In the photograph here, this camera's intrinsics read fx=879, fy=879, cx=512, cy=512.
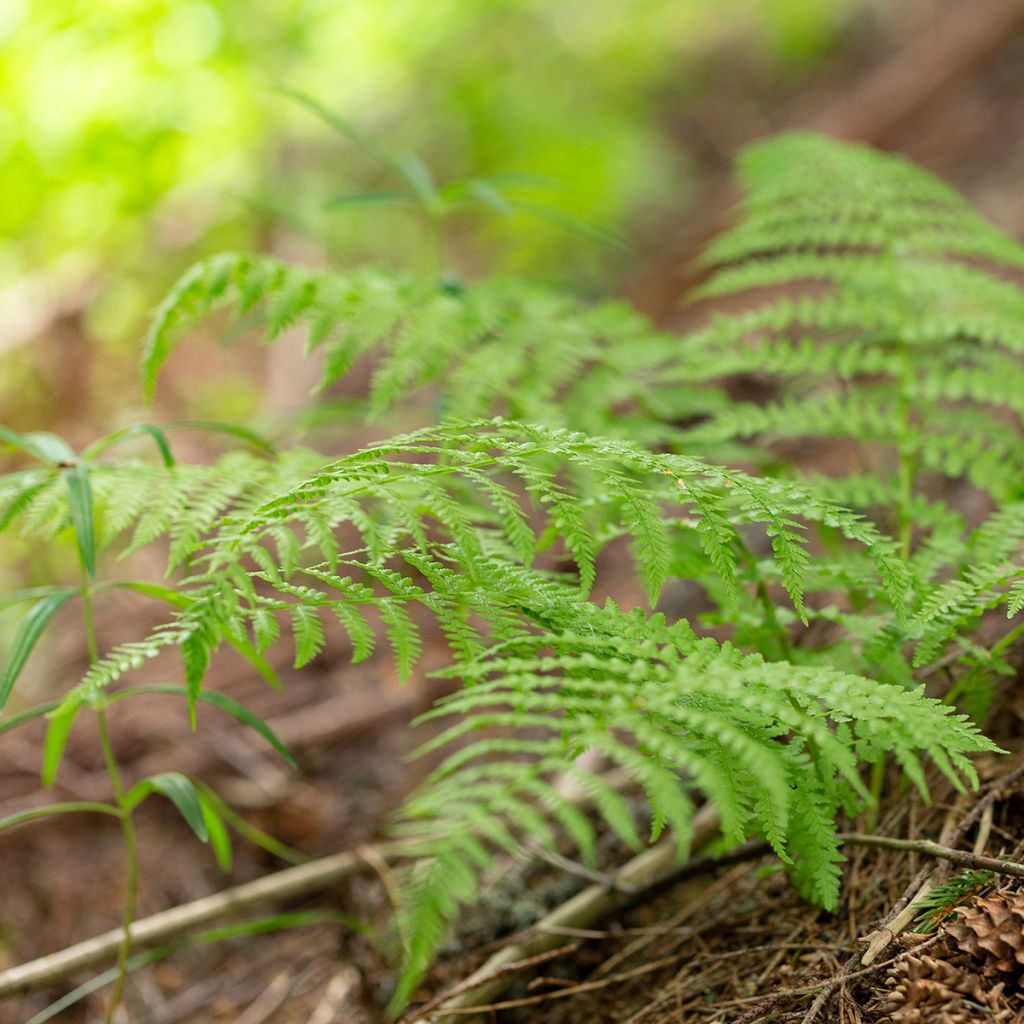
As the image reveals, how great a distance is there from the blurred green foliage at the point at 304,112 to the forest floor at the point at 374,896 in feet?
6.59

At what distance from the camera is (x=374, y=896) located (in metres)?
1.87

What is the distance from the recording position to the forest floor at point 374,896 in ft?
4.31

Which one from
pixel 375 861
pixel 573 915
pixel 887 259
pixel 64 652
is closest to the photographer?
pixel 573 915

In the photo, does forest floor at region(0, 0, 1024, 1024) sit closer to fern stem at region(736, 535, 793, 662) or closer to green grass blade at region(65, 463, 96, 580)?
fern stem at region(736, 535, 793, 662)

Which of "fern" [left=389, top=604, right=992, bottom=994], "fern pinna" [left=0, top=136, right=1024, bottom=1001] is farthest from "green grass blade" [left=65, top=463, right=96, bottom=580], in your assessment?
"fern" [left=389, top=604, right=992, bottom=994]

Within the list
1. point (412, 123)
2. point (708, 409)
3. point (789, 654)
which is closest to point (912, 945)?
point (789, 654)

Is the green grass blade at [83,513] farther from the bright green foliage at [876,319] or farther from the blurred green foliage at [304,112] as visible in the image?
the blurred green foliage at [304,112]

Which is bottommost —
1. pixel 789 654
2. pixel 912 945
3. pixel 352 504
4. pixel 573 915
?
pixel 573 915

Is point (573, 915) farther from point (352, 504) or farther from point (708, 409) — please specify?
point (708, 409)

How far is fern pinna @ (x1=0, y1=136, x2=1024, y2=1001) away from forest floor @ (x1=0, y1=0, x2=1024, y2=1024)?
13 centimetres

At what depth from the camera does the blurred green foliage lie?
3900 millimetres

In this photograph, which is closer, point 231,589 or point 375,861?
point 231,589

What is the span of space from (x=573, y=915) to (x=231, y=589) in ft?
3.06

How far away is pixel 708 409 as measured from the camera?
205 centimetres
